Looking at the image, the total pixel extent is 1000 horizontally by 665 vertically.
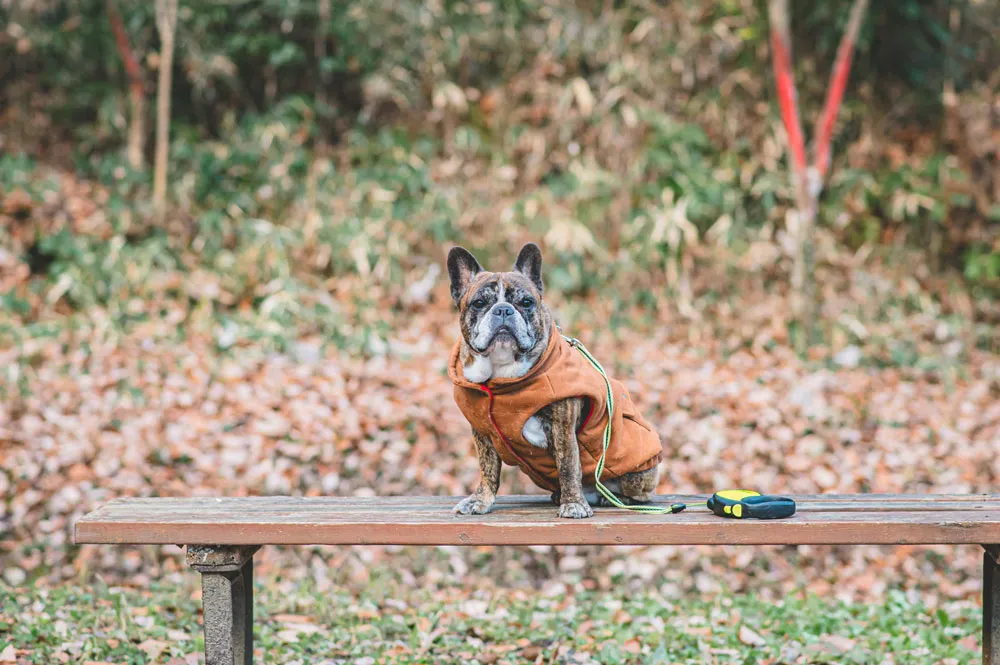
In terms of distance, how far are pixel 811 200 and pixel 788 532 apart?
5.47 m

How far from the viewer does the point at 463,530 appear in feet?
8.78

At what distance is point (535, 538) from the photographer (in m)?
2.65

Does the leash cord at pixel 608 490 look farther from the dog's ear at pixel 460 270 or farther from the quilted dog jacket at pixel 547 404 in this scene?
the dog's ear at pixel 460 270

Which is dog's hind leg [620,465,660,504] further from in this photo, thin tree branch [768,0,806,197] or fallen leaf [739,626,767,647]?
thin tree branch [768,0,806,197]

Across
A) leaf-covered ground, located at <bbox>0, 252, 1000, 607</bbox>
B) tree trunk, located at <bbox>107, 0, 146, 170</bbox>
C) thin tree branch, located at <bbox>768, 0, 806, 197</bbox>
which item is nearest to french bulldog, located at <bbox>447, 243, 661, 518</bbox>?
leaf-covered ground, located at <bbox>0, 252, 1000, 607</bbox>

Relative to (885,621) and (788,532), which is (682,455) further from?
(788,532)

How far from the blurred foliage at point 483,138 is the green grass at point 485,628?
3716 millimetres

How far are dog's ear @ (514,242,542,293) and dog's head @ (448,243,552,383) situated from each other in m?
0.02

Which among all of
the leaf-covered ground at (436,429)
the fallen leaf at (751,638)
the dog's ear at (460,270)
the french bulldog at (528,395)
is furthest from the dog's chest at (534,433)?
the leaf-covered ground at (436,429)

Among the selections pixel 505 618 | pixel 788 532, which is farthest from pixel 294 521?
pixel 505 618

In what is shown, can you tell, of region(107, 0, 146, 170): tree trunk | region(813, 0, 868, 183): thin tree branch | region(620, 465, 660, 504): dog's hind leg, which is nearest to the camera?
region(620, 465, 660, 504): dog's hind leg

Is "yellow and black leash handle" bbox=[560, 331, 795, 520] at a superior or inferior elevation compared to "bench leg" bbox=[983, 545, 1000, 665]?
superior

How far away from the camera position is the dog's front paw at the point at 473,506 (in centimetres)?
289

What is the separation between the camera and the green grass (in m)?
3.64
